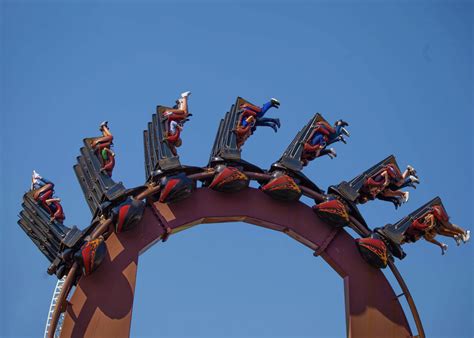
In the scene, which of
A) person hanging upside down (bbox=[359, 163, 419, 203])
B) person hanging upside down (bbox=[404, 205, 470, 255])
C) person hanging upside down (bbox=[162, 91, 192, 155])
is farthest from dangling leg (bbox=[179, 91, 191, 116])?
person hanging upside down (bbox=[404, 205, 470, 255])

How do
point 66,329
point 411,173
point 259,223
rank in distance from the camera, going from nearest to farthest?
1. point 66,329
2. point 259,223
3. point 411,173

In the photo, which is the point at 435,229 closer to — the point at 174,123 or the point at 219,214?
the point at 219,214

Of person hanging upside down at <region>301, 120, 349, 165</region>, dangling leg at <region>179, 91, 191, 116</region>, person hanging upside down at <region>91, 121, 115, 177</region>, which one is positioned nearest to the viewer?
person hanging upside down at <region>91, 121, 115, 177</region>

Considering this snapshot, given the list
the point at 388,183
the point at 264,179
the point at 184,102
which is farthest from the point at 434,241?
the point at 184,102

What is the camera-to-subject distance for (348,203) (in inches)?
474

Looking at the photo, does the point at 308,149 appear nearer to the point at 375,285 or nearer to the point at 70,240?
the point at 375,285

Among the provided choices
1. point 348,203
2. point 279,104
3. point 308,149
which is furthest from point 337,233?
point 279,104

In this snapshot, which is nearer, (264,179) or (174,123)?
(174,123)

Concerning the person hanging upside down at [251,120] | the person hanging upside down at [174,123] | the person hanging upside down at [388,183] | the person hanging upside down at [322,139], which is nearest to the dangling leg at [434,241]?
the person hanging upside down at [388,183]

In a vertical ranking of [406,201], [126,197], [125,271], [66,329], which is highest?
[406,201]

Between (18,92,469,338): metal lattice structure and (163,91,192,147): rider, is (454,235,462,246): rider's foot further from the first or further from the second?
(163,91,192,147): rider

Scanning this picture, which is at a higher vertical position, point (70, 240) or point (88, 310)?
Result: point (70, 240)

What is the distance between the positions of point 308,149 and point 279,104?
0.78m

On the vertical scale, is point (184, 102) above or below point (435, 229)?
above
